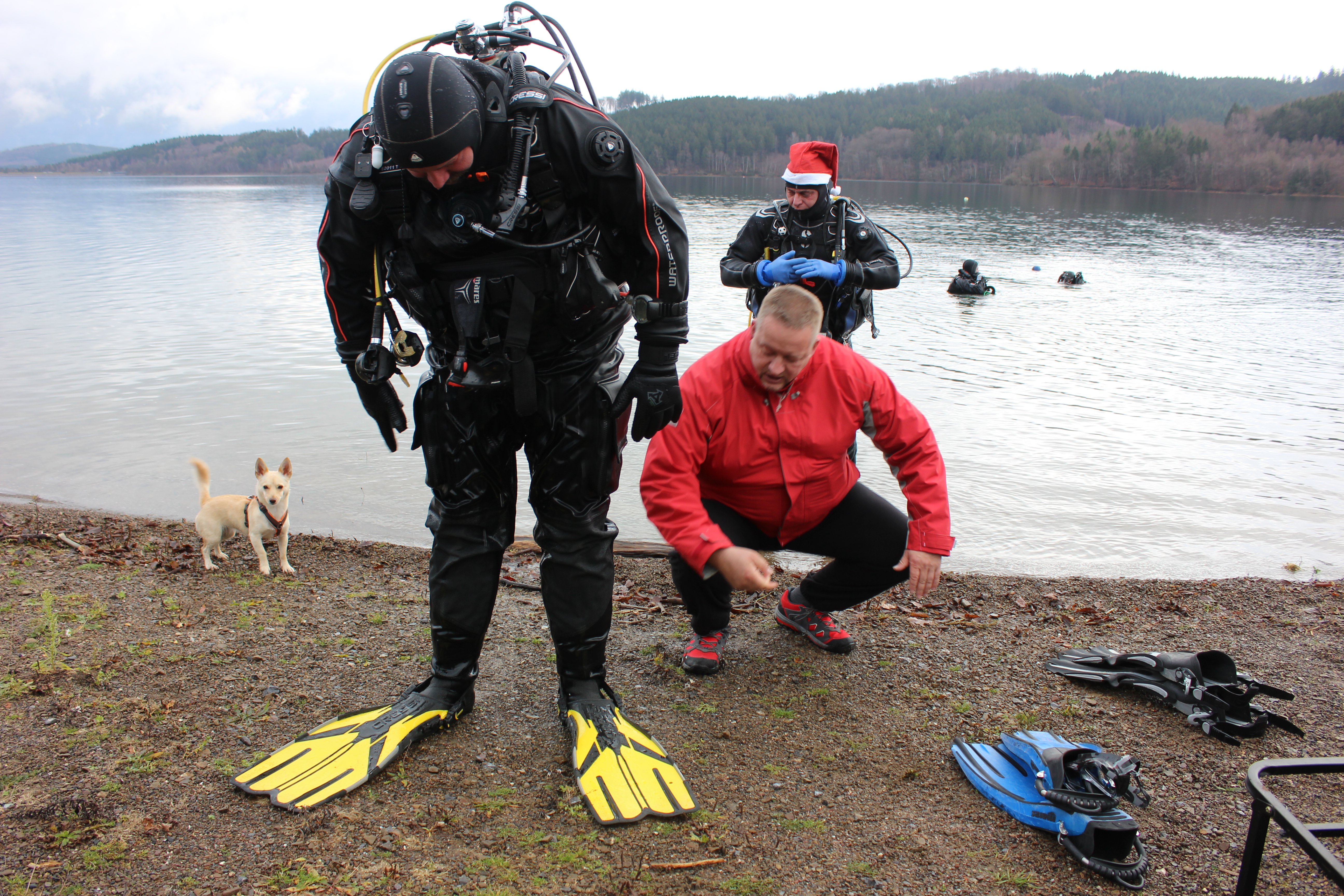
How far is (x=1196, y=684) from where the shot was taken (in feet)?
10.1

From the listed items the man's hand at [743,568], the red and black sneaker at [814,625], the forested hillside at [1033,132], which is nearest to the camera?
the man's hand at [743,568]

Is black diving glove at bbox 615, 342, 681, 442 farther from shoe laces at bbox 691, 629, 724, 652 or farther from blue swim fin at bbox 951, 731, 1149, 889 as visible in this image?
blue swim fin at bbox 951, 731, 1149, 889

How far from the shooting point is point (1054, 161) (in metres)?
94.9

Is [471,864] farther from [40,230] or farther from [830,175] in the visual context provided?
[40,230]

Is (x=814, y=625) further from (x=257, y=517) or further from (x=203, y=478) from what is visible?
(x=203, y=478)

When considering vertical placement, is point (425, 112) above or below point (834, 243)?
above

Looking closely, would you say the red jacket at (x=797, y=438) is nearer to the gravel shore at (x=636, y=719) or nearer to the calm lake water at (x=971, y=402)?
the gravel shore at (x=636, y=719)

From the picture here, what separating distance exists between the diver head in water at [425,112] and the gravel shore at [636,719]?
1.91 meters

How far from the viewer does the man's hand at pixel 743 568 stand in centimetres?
279

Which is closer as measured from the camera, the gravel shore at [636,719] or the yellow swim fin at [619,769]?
the gravel shore at [636,719]

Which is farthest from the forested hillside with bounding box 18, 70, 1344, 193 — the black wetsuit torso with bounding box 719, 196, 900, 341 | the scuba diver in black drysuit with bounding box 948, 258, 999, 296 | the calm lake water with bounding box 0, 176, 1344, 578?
the black wetsuit torso with bounding box 719, 196, 900, 341

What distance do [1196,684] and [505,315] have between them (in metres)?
2.86

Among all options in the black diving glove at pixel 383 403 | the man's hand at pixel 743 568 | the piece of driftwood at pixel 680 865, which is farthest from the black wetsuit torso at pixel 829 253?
the piece of driftwood at pixel 680 865

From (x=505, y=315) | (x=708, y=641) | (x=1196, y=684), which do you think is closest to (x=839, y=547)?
(x=708, y=641)
